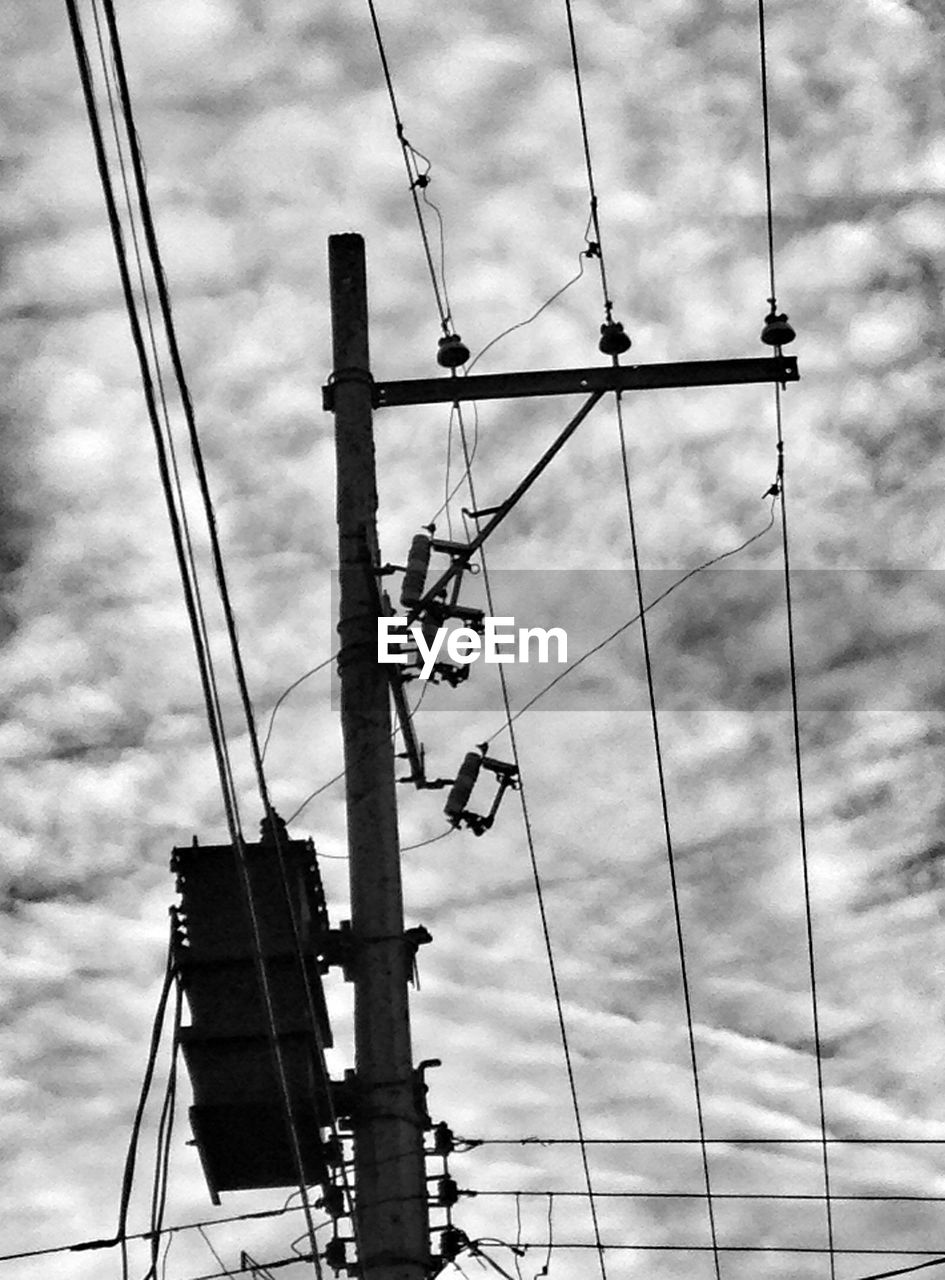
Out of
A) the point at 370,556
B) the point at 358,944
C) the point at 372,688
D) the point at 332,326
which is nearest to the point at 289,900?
the point at 358,944

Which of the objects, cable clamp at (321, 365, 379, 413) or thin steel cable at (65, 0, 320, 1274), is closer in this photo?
thin steel cable at (65, 0, 320, 1274)

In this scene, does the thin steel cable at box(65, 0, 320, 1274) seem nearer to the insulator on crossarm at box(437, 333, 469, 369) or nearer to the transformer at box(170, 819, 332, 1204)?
the transformer at box(170, 819, 332, 1204)

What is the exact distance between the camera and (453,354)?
11.8 meters

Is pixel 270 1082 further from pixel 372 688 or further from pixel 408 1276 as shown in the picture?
pixel 372 688

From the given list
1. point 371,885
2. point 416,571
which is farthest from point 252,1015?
point 416,571

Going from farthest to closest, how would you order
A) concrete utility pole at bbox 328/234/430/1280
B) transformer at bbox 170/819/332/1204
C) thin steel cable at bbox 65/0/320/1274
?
transformer at bbox 170/819/332/1204
concrete utility pole at bbox 328/234/430/1280
thin steel cable at bbox 65/0/320/1274

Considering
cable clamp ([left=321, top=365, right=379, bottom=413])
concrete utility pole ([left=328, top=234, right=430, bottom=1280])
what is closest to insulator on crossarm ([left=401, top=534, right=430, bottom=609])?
concrete utility pole ([left=328, top=234, right=430, bottom=1280])

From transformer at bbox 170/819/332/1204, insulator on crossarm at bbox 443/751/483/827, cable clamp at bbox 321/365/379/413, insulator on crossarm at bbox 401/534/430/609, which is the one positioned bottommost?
transformer at bbox 170/819/332/1204

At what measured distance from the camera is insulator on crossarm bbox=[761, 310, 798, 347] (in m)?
11.9

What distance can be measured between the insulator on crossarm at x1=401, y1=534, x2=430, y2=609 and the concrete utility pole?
0.19 m

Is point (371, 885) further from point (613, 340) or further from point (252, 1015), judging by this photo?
point (613, 340)

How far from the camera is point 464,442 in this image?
43.8 ft

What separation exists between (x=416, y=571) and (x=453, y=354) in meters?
1.56

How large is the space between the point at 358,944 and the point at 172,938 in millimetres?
1141
